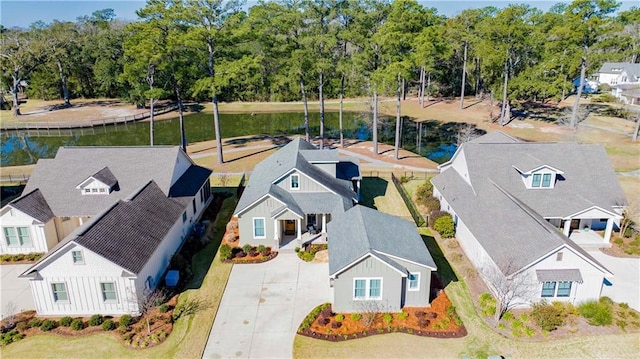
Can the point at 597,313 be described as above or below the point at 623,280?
above

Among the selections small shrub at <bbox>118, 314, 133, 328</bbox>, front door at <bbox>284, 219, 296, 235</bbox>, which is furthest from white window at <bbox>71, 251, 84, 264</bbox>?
front door at <bbox>284, 219, 296, 235</bbox>

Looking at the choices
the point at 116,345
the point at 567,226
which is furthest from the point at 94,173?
the point at 567,226

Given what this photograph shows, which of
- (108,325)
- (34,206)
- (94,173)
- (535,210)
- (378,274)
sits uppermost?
(94,173)

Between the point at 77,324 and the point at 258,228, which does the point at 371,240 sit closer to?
the point at 258,228

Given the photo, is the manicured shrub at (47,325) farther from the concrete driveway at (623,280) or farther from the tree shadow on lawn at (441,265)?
the concrete driveway at (623,280)

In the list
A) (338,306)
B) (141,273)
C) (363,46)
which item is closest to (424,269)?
(338,306)

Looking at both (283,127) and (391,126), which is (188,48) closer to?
(283,127)
